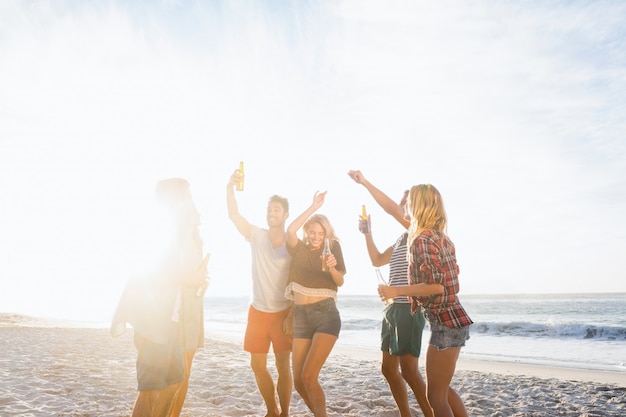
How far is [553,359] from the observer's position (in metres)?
12.0

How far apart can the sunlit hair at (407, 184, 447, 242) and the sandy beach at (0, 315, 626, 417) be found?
3074 millimetres

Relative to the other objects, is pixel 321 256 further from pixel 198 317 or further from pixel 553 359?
pixel 553 359

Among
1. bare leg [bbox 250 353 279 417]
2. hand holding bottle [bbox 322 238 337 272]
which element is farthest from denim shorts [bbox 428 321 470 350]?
bare leg [bbox 250 353 279 417]

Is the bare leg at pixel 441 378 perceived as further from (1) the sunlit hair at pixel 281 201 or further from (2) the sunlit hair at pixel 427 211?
(1) the sunlit hair at pixel 281 201

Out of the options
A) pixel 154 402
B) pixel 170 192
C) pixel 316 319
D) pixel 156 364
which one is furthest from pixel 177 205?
pixel 316 319

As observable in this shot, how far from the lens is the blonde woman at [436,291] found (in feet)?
9.60

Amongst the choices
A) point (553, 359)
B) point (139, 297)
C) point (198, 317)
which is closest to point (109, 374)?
point (198, 317)

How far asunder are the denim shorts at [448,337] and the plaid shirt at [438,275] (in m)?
0.03

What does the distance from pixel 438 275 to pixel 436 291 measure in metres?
0.10

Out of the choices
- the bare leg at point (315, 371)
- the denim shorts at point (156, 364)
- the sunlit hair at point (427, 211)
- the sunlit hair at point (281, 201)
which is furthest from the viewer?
the sunlit hair at point (281, 201)

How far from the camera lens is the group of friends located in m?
2.62

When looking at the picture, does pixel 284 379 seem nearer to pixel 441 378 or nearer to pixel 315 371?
pixel 315 371

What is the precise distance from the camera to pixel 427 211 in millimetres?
3100

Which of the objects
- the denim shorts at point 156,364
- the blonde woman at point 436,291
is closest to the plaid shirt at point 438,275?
the blonde woman at point 436,291
